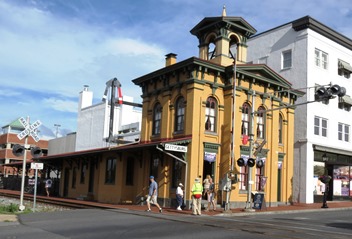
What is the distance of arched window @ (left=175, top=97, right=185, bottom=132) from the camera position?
23.9 metres

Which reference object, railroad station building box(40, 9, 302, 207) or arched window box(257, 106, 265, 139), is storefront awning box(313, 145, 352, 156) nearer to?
railroad station building box(40, 9, 302, 207)

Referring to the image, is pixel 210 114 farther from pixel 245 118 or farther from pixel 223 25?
pixel 223 25

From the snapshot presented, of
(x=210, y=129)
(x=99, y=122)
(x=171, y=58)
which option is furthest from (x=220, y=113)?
(x=99, y=122)

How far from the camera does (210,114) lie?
2370cm

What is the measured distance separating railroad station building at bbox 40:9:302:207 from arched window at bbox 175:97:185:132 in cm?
6

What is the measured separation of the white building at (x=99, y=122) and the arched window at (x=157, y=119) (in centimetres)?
1422

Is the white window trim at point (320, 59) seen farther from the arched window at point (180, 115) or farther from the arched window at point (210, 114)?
the arched window at point (180, 115)

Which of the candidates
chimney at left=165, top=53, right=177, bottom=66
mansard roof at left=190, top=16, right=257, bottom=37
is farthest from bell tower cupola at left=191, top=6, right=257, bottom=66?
chimney at left=165, top=53, right=177, bottom=66

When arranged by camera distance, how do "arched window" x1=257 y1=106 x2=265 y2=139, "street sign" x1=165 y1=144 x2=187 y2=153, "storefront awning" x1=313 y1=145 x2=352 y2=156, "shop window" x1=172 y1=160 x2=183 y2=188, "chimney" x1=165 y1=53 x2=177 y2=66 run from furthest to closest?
"storefront awning" x1=313 y1=145 x2=352 y2=156
"chimney" x1=165 y1=53 x2=177 y2=66
"arched window" x1=257 y1=106 x2=265 y2=139
"shop window" x1=172 y1=160 x2=183 y2=188
"street sign" x1=165 y1=144 x2=187 y2=153

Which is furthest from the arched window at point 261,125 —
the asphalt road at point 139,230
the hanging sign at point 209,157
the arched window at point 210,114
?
the asphalt road at point 139,230

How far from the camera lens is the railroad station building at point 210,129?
22.8m

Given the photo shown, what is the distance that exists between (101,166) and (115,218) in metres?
12.9

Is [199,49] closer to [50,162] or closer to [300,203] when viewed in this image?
[300,203]

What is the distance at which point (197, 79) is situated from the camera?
22953mm
